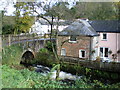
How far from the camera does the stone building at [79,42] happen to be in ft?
15.4

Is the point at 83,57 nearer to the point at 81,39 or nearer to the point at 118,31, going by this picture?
the point at 81,39

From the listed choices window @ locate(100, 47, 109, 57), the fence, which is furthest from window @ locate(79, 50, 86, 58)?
window @ locate(100, 47, 109, 57)

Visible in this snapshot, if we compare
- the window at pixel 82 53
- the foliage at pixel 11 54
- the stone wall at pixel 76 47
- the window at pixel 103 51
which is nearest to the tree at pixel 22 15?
the foliage at pixel 11 54

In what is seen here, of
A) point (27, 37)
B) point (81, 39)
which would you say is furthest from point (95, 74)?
point (27, 37)

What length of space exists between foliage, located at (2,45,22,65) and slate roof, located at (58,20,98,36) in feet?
4.30

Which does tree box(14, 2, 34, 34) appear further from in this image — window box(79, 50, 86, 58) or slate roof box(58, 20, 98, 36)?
window box(79, 50, 86, 58)

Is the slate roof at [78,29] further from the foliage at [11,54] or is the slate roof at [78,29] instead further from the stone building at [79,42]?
the foliage at [11,54]

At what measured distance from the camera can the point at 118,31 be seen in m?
5.30

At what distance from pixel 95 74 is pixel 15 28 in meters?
2.53

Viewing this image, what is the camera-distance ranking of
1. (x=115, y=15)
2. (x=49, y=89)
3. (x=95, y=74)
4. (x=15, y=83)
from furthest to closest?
(x=115, y=15) → (x=95, y=74) → (x=49, y=89) → (x=15, y=83)

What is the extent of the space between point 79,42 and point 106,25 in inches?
46.1

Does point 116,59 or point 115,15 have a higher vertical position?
point 115,15

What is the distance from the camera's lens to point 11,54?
4328 millimetres

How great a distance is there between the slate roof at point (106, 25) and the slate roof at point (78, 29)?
1.16 feet
